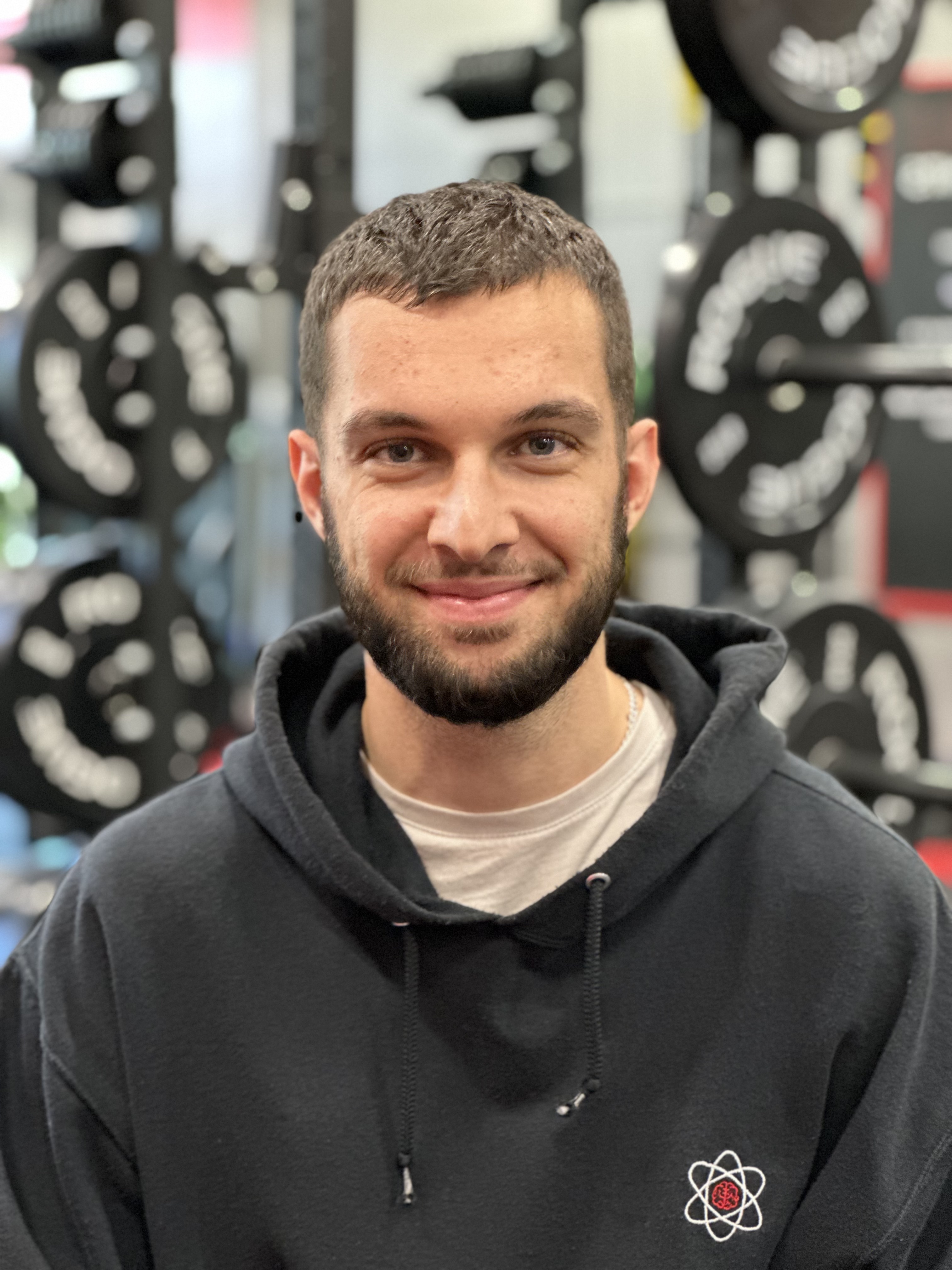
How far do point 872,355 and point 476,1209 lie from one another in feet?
5.90

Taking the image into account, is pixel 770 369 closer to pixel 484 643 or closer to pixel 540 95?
pixel 540 95

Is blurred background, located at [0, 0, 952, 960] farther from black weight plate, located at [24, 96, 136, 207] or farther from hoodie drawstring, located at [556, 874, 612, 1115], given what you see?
hoodie drawstring, located at [556, 874, 612, 1115]

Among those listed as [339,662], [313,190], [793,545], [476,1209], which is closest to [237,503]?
[313,190]

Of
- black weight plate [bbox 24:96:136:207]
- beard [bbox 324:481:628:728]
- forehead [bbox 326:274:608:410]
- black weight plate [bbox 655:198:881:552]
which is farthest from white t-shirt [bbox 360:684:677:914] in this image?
black weight plate [bbox 24:96:136:207]

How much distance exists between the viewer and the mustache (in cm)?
107

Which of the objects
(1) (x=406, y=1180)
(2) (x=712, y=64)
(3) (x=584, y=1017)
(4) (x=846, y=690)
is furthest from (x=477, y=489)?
(4) (x=846, y=690)

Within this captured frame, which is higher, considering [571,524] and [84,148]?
[84,148]

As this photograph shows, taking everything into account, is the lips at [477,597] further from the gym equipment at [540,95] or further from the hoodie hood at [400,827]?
the gym equipment at [540,95]

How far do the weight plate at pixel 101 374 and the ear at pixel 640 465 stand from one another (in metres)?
1.68

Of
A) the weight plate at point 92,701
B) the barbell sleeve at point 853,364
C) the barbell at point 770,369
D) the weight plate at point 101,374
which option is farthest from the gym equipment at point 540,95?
the weight plate at point 92,701

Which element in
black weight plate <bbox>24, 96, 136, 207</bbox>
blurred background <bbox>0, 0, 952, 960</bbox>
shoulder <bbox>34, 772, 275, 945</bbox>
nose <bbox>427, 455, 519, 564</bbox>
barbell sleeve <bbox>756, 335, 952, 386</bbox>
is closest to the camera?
nose <bbox>427, 455, 519, 564</bbox>

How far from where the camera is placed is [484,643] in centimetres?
109

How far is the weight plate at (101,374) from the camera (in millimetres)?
2648

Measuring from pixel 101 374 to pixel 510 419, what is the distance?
1.90 m
